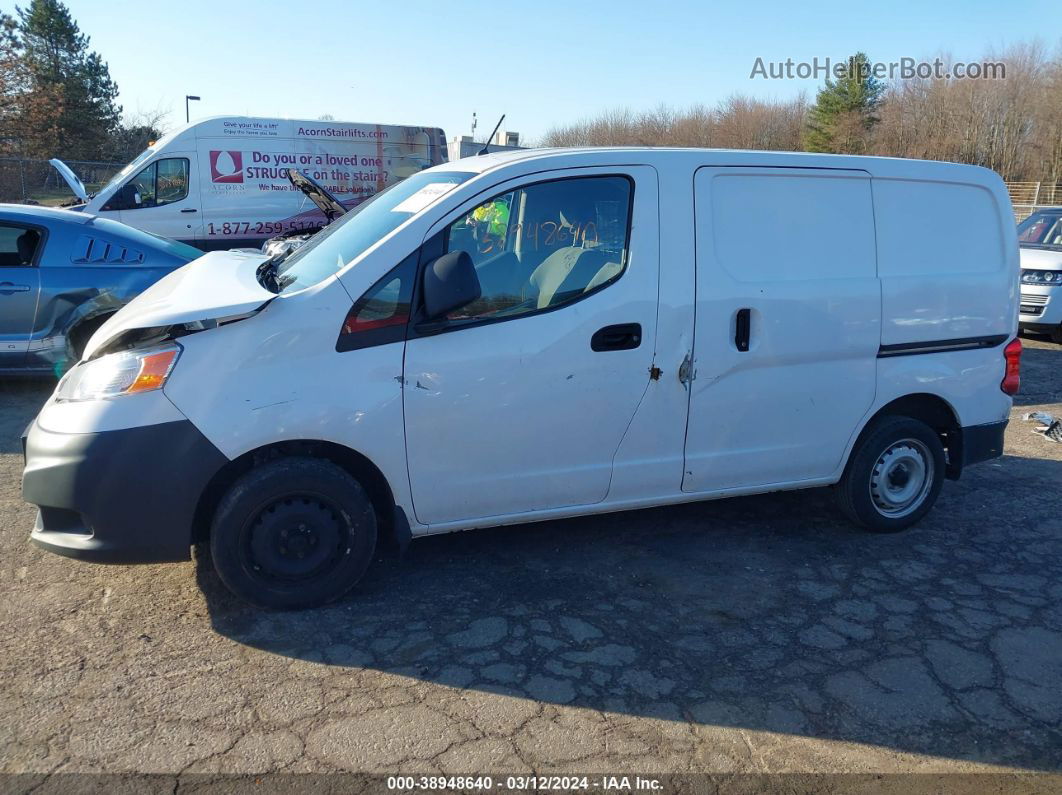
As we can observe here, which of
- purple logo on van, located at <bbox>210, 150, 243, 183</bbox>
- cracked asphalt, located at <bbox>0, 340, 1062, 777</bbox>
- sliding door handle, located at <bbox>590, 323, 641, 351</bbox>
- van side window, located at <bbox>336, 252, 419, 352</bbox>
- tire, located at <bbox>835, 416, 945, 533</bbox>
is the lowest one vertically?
cracked asphalt, located at <bbox>0, 340, 1062, 777</bbox>

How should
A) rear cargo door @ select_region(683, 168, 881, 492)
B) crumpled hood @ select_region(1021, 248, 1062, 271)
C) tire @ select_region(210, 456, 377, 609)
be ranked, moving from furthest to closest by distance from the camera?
1. crumpled hood @ select_region(1021, 248, 1062, 271)
2. rear cargo door @ select_region(683, 168, 881, 492)
3. tire @ select_region(210, 456, 377, 609)

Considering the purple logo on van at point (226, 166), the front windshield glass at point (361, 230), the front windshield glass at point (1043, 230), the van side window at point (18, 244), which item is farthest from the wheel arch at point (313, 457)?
the front windshield glass at point (1043, 230)

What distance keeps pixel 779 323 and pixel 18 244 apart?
250 inches

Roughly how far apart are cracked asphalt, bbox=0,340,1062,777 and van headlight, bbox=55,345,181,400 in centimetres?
100

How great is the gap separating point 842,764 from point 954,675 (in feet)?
2.82

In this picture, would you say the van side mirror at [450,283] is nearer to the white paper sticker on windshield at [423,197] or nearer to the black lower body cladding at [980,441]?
the white paper sticker on windshield at [423,197]

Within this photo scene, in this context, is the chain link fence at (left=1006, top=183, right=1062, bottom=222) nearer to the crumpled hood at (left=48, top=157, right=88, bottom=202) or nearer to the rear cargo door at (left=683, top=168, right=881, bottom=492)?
the crumpled hood at (left=48, top=157, right=88, bottom=202)

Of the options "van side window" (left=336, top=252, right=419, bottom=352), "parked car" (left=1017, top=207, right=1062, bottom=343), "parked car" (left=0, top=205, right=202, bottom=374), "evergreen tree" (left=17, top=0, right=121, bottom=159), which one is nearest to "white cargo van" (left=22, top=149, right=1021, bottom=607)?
"van side window" (left=336, top=252, right=419, bottom=352)

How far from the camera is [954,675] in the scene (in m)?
3.47

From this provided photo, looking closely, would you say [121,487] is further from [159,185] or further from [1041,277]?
[1041,277]

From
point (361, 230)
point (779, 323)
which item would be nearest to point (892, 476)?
point (779, 323)

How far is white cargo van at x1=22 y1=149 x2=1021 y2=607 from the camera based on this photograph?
349cm

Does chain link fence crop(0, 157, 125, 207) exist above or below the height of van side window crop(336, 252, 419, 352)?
above

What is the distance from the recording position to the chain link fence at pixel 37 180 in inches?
922
